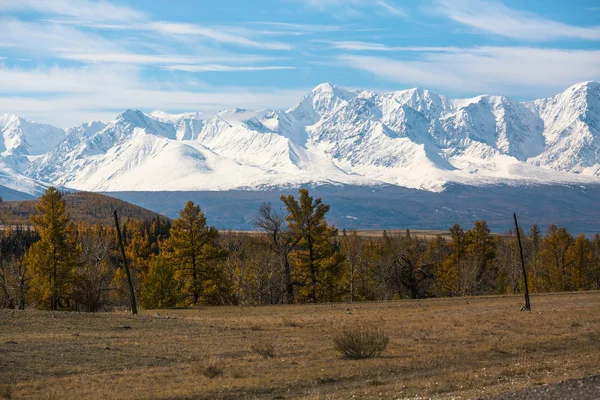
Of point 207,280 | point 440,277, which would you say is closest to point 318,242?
point 207,280

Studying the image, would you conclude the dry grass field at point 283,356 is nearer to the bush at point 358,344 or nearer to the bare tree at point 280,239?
the bush at point 358,344

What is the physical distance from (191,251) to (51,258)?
11405 mm

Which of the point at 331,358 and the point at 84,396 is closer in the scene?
the point at 84,396

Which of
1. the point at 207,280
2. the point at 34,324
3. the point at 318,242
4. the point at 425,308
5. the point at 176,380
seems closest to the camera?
the point at 176,380

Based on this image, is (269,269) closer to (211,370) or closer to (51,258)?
(51,258)

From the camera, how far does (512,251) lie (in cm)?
10588

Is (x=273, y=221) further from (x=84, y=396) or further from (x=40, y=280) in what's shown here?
(x=84, y=396)

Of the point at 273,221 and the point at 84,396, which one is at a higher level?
the point at 273,221

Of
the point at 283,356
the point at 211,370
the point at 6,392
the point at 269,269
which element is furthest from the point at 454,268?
the point at 6,392

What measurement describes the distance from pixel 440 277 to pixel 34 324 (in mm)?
62552

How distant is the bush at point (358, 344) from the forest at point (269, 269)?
1315 inches

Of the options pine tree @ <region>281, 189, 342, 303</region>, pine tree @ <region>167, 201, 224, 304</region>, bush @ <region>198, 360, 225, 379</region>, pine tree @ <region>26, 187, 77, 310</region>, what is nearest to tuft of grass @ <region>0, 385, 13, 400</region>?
bush @ <region>198, 360, 225, 379</region>

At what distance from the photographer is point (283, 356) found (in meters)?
28.8

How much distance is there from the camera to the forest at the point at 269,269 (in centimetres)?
5888
